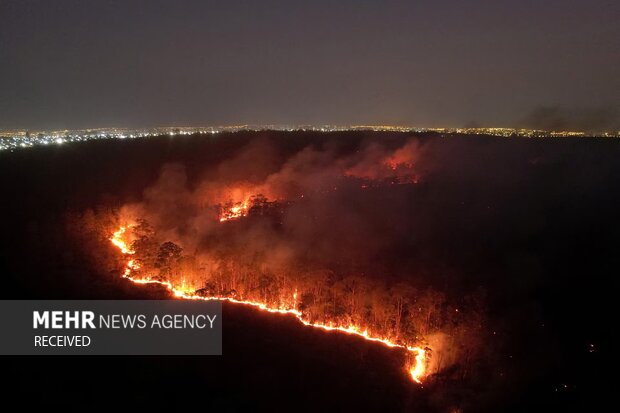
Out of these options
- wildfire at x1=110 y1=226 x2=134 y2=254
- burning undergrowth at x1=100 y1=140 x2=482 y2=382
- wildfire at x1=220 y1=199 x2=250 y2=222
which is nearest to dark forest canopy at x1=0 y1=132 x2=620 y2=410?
burning undergrowth at x1=100 y1=140 x2=482 y2=382

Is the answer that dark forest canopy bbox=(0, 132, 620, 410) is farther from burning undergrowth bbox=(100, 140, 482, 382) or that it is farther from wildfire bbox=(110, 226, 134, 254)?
wildfire bbox=(110, 226, 134, 254)

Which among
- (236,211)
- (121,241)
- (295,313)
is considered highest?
(236,211)

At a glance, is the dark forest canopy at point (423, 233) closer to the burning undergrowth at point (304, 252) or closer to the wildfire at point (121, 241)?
the burning undergrowth at point (304, 252)

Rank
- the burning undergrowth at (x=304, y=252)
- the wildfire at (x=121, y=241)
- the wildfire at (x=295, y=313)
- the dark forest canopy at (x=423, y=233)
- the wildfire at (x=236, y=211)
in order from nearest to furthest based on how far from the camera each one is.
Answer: the wildfire at (x=295, y=313) → the burning undergrowth at (x=304, y=252) → the dark forest canopy at (x=423, y=233) → the wildfire at (x=121, y=241) → the wildfire at (x=236, y=211)

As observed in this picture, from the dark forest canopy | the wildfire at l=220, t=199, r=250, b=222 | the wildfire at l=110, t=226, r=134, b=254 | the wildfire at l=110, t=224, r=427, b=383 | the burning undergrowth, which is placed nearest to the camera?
the wildfire at l=110, t=224, r=427, b=383

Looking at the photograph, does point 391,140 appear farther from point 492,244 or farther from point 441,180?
point 492,244

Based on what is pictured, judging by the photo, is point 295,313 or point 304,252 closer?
point 295,313

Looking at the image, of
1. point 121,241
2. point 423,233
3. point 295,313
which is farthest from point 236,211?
point 295,313

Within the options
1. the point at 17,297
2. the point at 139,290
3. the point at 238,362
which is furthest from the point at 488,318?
the point at 17,297

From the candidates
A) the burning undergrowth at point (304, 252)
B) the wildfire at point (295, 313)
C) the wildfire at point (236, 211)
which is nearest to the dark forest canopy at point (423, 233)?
the burning undergrowth at point (304, 252)

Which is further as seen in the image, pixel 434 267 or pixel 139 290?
pixel 434 267

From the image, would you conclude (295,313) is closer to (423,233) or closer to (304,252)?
(304,252)
